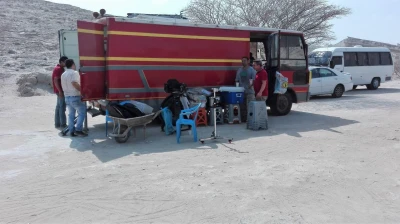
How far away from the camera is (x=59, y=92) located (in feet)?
29.3

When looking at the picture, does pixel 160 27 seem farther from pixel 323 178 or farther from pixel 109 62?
pixel 323 178

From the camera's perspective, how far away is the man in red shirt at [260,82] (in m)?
9.41

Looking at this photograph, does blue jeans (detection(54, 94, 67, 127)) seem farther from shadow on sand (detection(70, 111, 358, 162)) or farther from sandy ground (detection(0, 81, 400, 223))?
shadow on sand (detection(70, 111, 358, 162))

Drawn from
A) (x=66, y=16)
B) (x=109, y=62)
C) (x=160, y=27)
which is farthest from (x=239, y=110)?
(x=66, y=16)

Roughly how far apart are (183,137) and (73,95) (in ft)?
8.72

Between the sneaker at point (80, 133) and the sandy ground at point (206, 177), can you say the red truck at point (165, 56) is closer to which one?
the sneaker at point (80, 133)

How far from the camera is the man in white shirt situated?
8023 millimetres

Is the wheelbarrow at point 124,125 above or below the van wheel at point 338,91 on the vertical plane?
below

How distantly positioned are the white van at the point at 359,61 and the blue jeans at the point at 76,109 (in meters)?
14.4

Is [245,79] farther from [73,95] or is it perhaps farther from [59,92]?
[59,92]

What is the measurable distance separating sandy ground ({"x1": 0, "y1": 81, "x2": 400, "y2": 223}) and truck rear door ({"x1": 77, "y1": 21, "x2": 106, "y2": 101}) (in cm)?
106

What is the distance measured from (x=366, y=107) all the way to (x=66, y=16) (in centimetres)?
3366

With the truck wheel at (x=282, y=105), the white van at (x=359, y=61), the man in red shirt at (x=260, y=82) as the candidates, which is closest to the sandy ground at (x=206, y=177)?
the man in red shirt at (x=260, y=82)

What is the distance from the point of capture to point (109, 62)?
8.45 metres
